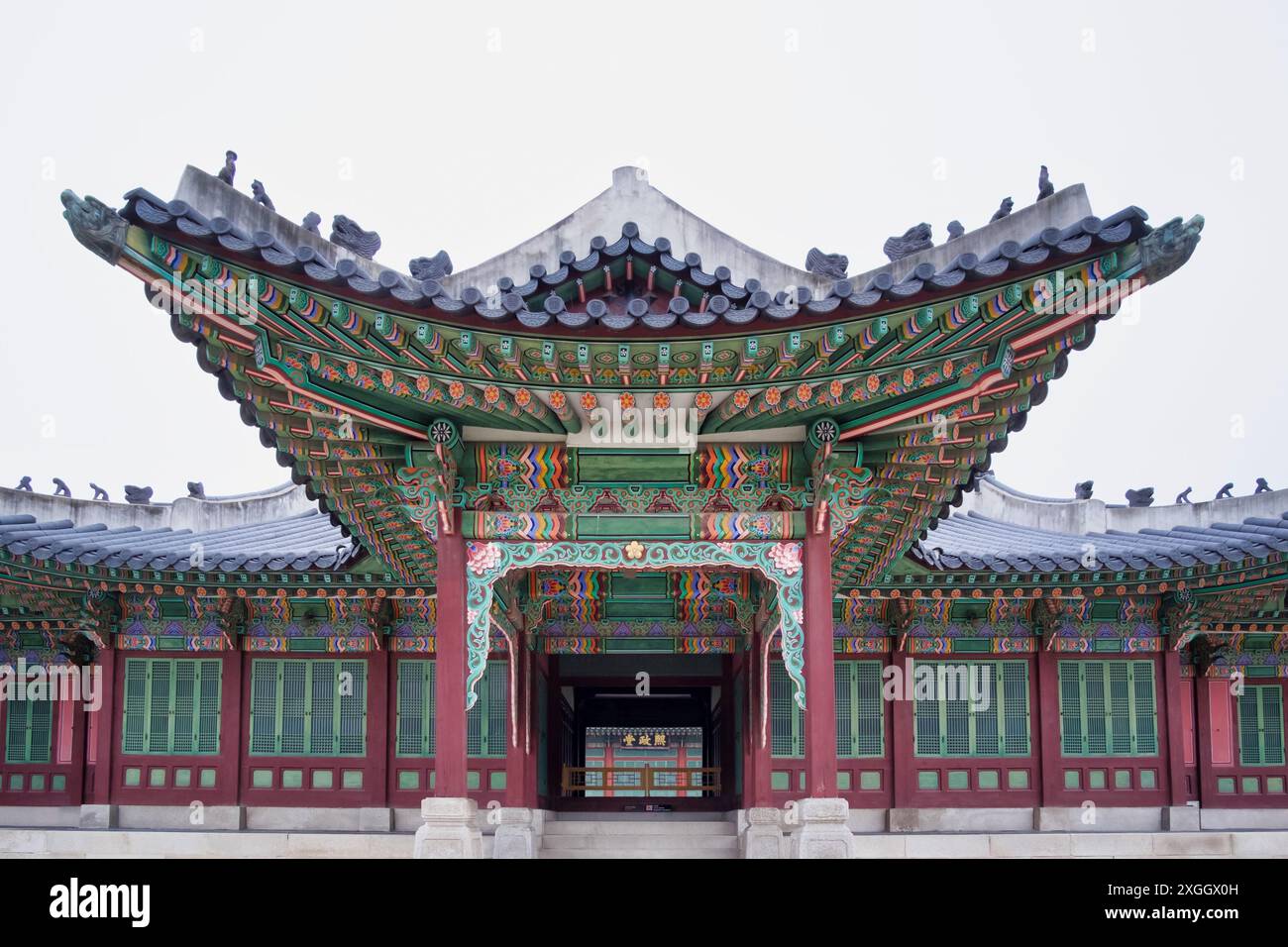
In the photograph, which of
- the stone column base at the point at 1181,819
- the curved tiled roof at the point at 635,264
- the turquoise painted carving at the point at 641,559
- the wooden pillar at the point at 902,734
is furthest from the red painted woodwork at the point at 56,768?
the stone column base at the point at 1181,819

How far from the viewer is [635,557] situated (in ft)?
35.9

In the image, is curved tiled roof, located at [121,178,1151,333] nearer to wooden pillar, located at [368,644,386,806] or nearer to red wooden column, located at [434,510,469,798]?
red wooden column, located at [434,510,469,798]

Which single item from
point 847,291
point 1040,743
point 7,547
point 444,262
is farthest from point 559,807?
point 847,291

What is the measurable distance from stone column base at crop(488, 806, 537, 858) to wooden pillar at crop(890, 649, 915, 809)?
16.3 ft

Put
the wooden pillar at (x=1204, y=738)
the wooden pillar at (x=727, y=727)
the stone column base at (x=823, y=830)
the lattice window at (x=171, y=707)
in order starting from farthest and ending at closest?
the wooden pillar at (x=1204, y=738)
the wooden pillar at (x=727, y=727)
the lattice window at (x=171, y=707)
the stone column base at (x=823, y=830)

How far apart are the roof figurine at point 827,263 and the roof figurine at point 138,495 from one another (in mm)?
13934

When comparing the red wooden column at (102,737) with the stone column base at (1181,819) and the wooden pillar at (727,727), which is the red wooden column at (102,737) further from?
the stone column base at (1181,819)

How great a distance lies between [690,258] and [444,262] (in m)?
Result: 2.16

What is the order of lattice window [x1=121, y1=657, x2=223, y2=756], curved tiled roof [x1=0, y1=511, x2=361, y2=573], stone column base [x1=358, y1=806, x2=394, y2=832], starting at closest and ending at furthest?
curved tiled roof [x1=0, y1=511, x2=361, y2=573]
stone column base [x1=358, y1=806, x2=394, y2=832]
lattice window [x1=121, y1=657, x2=223, y2=756]

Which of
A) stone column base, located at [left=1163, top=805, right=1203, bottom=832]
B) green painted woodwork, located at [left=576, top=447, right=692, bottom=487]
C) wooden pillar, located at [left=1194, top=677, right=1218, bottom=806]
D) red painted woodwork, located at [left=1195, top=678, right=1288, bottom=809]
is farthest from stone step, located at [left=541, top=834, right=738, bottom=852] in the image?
red painted woodwork, located at [left=1195, top=678, right=1288, bottom=809]

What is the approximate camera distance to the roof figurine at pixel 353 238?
10281mm

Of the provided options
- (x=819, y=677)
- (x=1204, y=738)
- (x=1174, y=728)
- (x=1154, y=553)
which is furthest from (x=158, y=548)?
(x=1204, y=738)

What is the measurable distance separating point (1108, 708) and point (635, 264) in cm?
1103

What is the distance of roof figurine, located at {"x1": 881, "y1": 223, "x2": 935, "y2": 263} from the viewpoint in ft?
34.1
